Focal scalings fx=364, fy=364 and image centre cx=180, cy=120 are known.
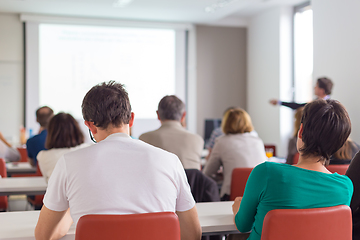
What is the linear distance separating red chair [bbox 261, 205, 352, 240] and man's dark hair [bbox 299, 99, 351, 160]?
0.74 feet

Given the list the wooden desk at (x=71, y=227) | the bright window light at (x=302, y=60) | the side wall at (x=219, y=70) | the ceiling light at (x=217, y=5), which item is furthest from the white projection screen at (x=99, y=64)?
the wooden desk at (x=71, y=227)

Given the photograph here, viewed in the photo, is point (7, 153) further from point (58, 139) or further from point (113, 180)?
point (113, 180)

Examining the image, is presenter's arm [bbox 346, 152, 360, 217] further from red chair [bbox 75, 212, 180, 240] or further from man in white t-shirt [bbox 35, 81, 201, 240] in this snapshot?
Result: red chair [bbox 75, 212, 180, 240]

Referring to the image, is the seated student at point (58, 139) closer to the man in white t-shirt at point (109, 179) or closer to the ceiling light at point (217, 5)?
the man in white t-shirt at point (109, 179)

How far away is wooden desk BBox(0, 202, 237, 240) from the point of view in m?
1.45

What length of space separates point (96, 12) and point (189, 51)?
189 centimetres

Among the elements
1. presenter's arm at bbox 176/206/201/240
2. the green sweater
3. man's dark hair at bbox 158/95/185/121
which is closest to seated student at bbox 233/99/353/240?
the green sweater

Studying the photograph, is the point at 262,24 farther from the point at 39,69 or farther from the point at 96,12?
the point at 39,69

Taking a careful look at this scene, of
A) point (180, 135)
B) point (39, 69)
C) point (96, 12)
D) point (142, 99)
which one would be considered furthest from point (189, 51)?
point (180, 135)

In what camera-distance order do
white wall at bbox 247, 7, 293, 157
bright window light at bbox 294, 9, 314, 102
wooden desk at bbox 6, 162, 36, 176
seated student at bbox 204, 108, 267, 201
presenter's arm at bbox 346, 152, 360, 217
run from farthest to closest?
white wall at bbox 247, 7, 293, 157 → bright window light at bbox 294, 9, 314, 102 → wooden desk at bbox 6, 162, 36, 176 → seated student at bbox 204, 108, 267, 201 → presenter's arm at bbox 346, 152, 360, 217

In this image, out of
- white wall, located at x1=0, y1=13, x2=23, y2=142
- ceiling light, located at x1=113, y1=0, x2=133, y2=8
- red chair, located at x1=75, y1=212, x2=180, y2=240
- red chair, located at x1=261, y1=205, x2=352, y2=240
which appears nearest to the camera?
red chair, located at x1=75, y1=212, x2=180, y2=240

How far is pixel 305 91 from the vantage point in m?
6.50

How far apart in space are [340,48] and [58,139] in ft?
12.3

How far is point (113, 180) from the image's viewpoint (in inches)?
48.6
